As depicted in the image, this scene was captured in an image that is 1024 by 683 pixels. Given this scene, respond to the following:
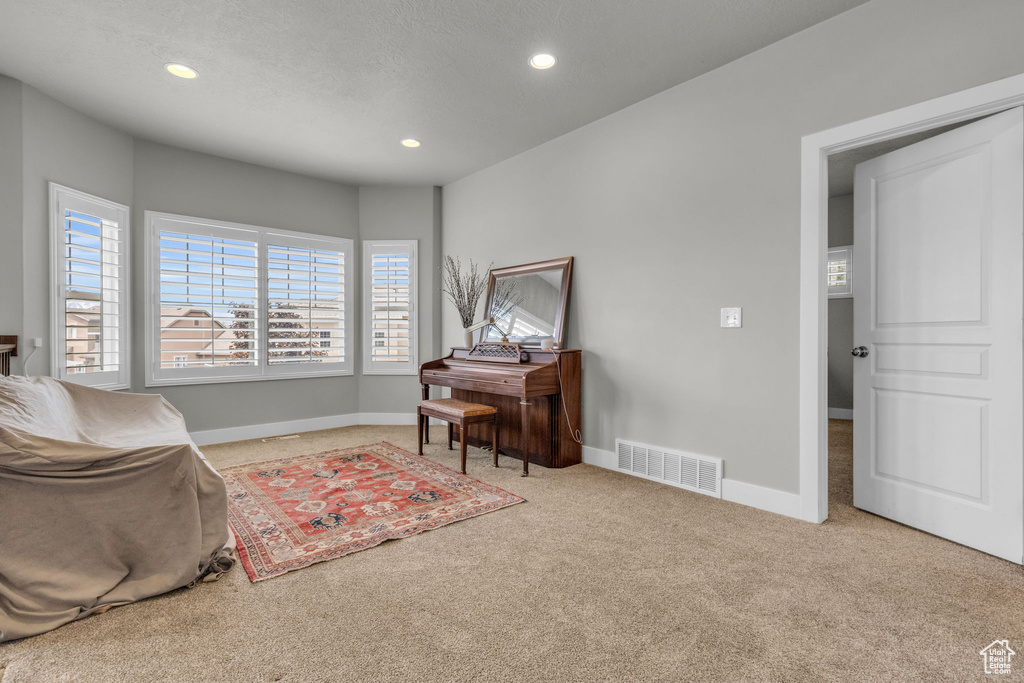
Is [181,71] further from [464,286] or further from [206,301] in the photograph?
[464,286]

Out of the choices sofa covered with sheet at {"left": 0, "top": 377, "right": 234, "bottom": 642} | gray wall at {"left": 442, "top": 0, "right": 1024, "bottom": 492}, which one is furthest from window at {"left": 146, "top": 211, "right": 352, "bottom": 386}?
gray wall at {"left": 442, "top": 0, "right": 1024, "bottom": 492}

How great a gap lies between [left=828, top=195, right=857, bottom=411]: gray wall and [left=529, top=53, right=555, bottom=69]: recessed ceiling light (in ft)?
15.9

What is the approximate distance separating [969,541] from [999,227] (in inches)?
56.7

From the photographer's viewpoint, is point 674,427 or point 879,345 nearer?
point 879,345

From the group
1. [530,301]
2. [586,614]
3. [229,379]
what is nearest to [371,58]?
[530,301]

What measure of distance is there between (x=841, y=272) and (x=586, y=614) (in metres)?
6.09

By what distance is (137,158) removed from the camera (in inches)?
165

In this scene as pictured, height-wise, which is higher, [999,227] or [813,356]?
[999,227]

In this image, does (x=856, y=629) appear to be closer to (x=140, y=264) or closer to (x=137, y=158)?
(x=140, y=264)

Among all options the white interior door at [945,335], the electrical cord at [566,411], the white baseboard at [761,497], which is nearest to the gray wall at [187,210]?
the electrical cord at [566,411]

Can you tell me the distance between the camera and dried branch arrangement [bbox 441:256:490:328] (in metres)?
4.83

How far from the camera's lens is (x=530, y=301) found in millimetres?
4281

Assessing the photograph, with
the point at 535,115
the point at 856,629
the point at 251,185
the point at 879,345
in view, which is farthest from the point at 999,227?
the point at 251,185

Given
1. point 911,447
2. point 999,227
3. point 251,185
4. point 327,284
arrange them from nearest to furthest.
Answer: point 999,227, point 911,447, point 251,185, point 327,284
